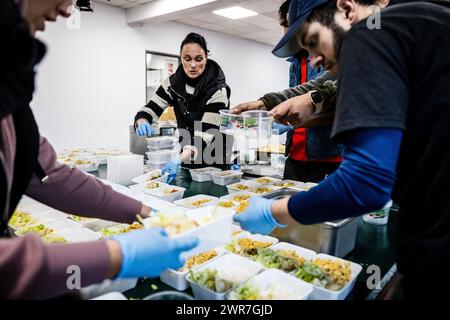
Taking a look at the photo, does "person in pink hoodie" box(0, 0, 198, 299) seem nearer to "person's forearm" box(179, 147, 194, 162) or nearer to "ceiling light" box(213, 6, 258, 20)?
"person's forearm" box(179, 147, 194, 162)

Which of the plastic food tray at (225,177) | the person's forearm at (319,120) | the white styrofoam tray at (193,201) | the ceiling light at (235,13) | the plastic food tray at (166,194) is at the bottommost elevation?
the white styrofoam tray at (193,201)

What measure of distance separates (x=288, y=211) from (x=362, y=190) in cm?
28

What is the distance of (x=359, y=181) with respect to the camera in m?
0.88

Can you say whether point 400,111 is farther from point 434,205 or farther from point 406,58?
point 434,205

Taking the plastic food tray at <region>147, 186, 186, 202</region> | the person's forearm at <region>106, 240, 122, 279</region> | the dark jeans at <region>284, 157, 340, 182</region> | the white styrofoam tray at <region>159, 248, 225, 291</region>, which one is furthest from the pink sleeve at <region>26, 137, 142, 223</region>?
the dark jeans at <region>284, 157, 340, 182</region>

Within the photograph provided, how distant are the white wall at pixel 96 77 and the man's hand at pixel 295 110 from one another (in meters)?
4.32

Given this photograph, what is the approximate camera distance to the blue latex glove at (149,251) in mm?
773

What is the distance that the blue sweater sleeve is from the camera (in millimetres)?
838

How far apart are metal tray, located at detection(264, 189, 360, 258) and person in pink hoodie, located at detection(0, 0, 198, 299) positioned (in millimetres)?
709

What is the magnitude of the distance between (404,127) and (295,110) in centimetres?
99

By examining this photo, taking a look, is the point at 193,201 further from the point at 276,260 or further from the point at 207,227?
the point at 207,227

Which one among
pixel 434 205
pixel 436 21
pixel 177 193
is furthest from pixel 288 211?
pixel 177 193

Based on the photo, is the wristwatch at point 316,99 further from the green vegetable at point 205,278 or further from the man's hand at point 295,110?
the green vegetable at point 205,278

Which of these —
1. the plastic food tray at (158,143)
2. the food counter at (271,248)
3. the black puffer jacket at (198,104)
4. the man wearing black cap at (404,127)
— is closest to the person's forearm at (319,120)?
the food counter at (271,248)
